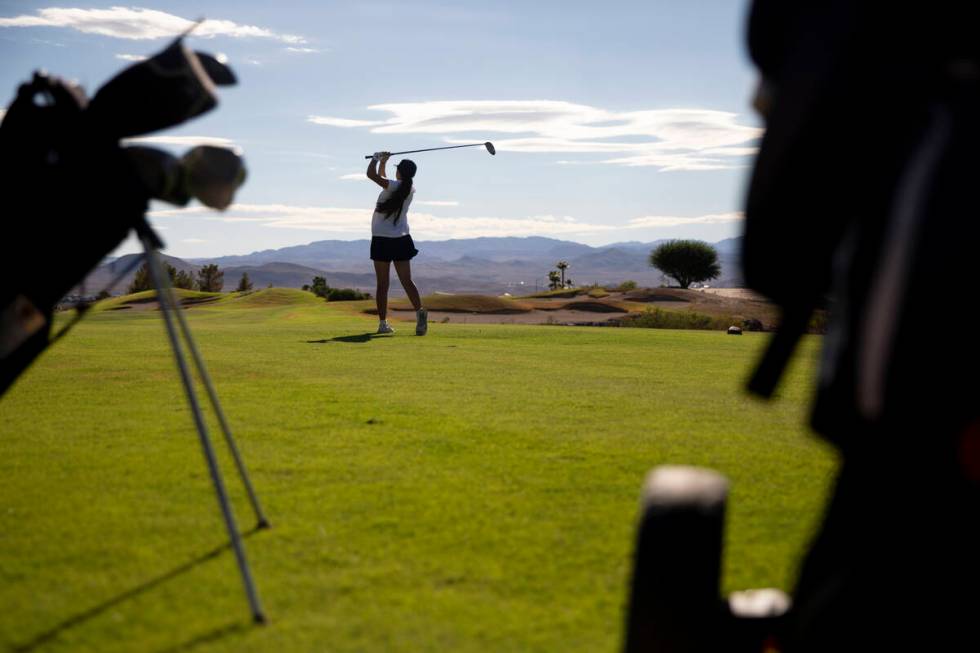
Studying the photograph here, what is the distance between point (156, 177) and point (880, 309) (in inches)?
89.6

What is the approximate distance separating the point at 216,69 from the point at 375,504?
1.89 m

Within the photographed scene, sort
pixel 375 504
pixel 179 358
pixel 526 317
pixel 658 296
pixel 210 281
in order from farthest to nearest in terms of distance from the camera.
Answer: pixel 210 281
pixel 658 296
pixel 526 317
pixel 375 504
pixel 179 358

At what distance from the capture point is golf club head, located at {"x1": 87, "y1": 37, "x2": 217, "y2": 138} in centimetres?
286

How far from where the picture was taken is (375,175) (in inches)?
577

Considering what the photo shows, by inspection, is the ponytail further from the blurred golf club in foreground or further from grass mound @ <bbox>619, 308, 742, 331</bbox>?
the blurred golf club in foreground

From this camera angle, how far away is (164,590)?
9.86 feet

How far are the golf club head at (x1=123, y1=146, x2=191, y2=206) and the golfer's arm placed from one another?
11.7 meters

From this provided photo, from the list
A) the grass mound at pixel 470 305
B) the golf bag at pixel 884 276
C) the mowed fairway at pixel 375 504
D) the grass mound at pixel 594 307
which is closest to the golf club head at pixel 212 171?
the mowed fairway at pixel 375 504

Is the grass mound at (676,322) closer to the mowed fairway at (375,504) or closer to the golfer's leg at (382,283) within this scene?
the golfer's leg at (382,283)

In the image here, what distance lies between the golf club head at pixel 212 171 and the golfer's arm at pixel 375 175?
38.3 feet

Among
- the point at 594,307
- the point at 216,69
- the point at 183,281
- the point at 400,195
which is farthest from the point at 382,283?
the point at 183,281

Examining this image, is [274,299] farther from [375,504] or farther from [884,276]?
[884,276]

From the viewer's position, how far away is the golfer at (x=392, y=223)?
47.8ft

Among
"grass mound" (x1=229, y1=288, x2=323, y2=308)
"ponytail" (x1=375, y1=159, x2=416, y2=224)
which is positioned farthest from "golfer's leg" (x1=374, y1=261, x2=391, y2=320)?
"grass mound" (x1=229, y1=288, x2=323, y2=308)
